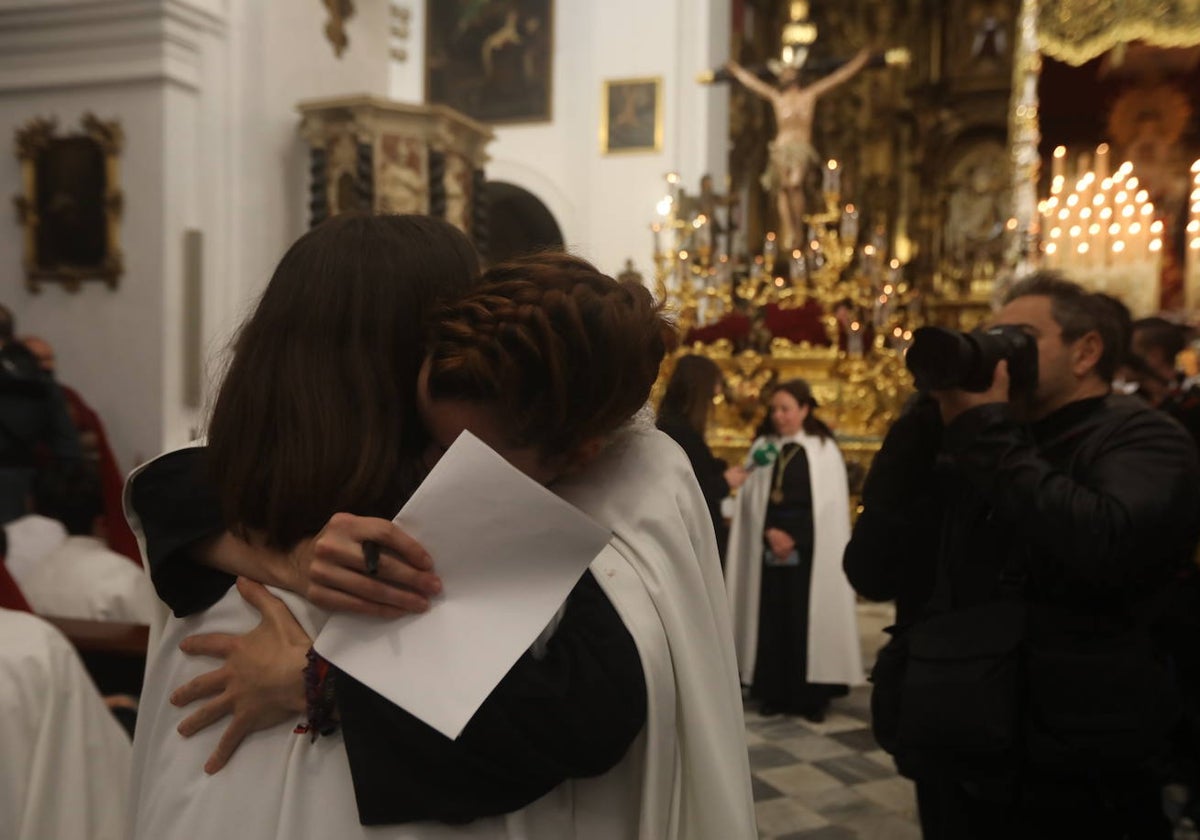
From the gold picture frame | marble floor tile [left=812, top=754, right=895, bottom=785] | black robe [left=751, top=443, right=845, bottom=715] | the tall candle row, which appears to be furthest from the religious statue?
marble floor tile [left=812, top=754, right=895, bottom=785]

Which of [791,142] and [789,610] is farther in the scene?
[791,142]

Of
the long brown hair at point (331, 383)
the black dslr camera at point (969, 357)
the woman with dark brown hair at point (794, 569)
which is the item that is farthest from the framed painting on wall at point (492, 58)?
the long brown hair at point (331, 383)

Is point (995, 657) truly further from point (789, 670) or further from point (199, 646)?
point (789, 670)

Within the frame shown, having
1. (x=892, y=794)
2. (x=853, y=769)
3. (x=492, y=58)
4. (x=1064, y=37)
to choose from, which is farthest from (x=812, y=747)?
(x=492, y=58)

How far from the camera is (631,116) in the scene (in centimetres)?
1406

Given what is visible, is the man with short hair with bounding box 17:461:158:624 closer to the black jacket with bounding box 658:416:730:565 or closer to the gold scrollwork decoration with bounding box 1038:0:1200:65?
the black jacket with bounding box 658:416:730:565

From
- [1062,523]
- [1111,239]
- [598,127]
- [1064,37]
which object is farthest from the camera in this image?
[598,127]

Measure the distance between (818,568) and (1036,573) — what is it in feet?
11.9

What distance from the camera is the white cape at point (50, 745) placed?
85.2 inches

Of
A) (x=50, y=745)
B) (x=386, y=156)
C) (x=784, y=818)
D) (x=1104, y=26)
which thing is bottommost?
(x=784, y=818)

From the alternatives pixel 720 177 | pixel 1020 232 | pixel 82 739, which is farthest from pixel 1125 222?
pixel 82 739

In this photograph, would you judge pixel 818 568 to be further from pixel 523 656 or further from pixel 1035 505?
pixel 523 656

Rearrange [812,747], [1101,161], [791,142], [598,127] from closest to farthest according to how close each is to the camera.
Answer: [812,747] → [791,142] → [1101,161] → [598,127]

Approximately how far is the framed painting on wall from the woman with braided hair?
14.0m
